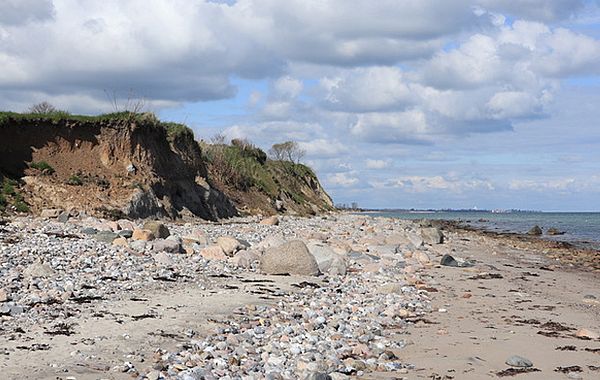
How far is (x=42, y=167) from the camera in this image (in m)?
27.3

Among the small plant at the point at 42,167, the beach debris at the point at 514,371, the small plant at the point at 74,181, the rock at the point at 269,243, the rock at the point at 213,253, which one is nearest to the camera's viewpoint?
the beach debris at the point at 514,371

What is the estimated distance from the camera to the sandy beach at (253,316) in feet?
25.0

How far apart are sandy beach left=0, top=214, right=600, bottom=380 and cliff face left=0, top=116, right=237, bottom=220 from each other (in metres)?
7.54

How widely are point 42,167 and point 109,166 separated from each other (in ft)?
10.8

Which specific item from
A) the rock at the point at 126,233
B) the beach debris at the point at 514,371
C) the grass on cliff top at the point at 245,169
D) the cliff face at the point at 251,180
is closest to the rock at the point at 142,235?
the rock at the point at 126,233

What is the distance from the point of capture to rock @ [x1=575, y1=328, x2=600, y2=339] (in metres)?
10.5

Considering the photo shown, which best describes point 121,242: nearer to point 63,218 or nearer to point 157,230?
point 157,230

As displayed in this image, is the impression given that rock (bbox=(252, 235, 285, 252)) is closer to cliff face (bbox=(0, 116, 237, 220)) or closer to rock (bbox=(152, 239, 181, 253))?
rock (bbox=(152, 239, 181, 253))

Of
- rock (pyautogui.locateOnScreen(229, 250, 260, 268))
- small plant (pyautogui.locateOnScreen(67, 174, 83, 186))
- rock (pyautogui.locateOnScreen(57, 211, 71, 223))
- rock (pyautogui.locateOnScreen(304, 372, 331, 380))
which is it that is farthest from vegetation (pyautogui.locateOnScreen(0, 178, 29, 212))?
rock (pyautogui.locateOnScreen(304, 372, 331, 380))

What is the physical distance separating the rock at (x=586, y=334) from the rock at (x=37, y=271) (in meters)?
9.50

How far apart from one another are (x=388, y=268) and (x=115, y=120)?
17859 millimetres

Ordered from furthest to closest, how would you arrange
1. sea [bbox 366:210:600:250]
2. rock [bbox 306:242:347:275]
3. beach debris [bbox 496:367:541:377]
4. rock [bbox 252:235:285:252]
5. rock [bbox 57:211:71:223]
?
sea [bbox 366:210:600:250]
rock [bbox 57:211:71:223]
rock [bbox 252:235:285:252]
rock [bbox 306:242:347:275]
beach debris [bbox 496:367:541:377]

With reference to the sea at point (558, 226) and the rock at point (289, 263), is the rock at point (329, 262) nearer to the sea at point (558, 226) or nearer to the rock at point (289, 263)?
the rock at point (289, 263)

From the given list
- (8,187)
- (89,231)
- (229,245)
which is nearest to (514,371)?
(229,245)
